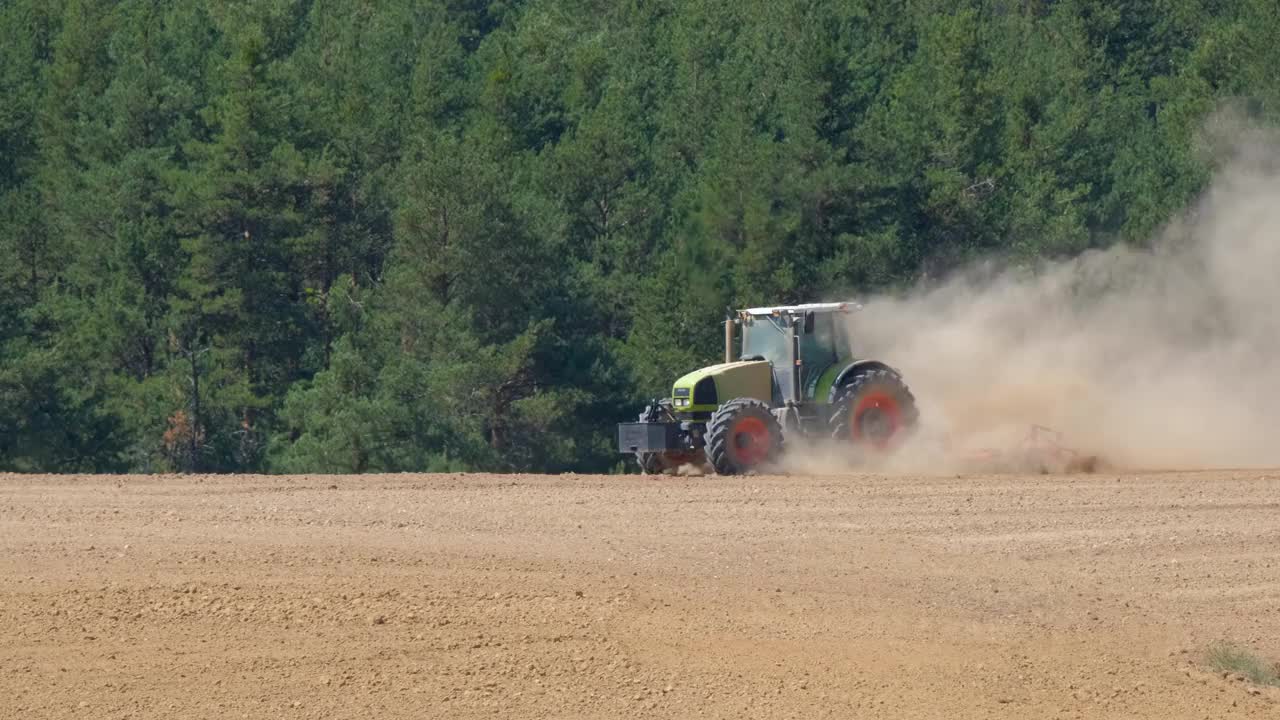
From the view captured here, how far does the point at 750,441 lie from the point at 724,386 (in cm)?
129

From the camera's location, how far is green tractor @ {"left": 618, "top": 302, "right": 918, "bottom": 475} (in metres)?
23.8

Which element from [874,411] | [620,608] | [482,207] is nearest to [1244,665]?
[620,608]

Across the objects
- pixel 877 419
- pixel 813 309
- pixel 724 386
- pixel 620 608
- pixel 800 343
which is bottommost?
pixel 620 608

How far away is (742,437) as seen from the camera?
23.0 metres

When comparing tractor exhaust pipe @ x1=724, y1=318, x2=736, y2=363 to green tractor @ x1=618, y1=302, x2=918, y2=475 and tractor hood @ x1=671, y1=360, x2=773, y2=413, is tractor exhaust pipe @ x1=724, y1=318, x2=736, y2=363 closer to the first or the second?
green tractor @ x1=618, y1=302, x2=918, y2=475

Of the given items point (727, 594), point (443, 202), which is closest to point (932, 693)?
point (727, 594)

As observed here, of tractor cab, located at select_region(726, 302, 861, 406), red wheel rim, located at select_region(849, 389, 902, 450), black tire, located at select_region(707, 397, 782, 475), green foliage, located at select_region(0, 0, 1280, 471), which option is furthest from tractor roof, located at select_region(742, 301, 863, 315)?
green foliage, located at select_region(0, 0, 1280, 471)

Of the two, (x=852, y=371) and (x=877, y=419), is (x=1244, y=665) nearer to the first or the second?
(x=877, y=419)

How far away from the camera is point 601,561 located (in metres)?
14.7

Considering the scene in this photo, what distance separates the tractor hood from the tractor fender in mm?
855

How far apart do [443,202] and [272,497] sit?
28271 mm

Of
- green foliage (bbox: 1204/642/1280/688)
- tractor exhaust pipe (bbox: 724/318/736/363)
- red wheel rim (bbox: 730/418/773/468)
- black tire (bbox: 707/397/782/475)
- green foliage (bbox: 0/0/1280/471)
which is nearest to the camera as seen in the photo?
green foliage (bbox: 1204/642/1280/688)

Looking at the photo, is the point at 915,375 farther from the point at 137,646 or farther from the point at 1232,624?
the point at 137,646

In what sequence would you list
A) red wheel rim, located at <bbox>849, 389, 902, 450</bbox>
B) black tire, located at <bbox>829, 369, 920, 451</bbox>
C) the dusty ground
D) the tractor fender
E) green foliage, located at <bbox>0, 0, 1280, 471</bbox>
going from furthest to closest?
green foliage, located at <bbox>0, 0, 1280, 471</bbox> → the tractor fender → red wheel rim, located at <bbox>849, 389, 902, 450</bbox> → black tire, located at <bbox>829, 369, 920, 451</bbox> → the dusty ground
